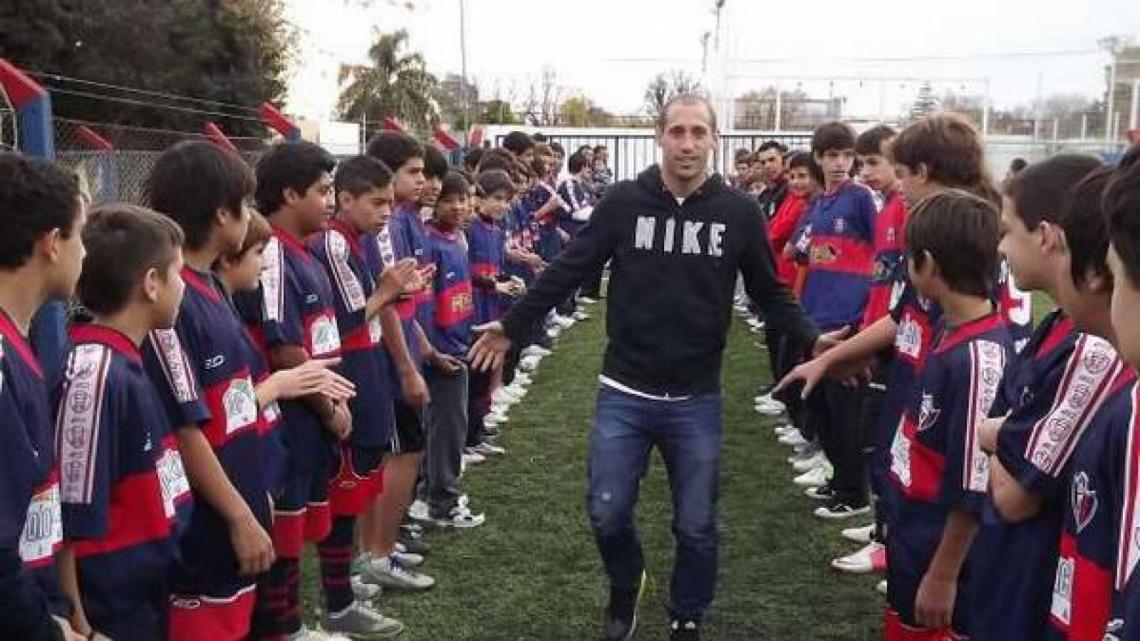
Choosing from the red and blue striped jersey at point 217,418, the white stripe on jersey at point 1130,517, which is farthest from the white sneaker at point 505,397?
the white stripe on jersey at point 1130,517

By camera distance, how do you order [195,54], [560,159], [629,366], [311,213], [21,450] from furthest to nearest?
[195,54] < [560,159] < [629,366] < [311,213] < [21,450]

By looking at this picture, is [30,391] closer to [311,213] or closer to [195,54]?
[311,213]

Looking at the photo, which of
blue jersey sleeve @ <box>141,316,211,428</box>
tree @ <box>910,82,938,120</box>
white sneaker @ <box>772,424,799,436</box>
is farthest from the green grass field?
tree @ <box>910,82,938,120</box>

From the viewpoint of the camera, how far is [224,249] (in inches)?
120

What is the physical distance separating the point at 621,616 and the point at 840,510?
6.97 ft

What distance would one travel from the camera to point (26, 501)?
1937 mm

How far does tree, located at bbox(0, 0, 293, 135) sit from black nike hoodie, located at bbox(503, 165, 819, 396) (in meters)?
22.4

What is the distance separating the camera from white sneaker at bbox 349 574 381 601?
4.57m

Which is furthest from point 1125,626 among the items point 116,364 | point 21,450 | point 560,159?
point 560,159

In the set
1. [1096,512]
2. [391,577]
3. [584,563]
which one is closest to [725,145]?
[584,563]

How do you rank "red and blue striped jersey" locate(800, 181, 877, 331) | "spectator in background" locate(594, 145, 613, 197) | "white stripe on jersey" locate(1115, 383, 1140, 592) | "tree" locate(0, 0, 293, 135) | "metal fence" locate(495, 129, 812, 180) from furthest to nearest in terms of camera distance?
"tree" locate(0, 0, 293, 135) → "metal fence" locate(495, 129, 812, 180) → "spectator in background" locate(594, 145, 613, 197) → "red and blue striped jersey" locate(800, 181, 877, 331) → "white stripe on jersey" locate(1115, 383, 1140, 592)

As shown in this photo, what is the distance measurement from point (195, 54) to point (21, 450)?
111ft

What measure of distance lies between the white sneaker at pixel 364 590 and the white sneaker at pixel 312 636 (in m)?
0.45

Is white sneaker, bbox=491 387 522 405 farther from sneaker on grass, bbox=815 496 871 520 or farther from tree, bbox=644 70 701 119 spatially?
tree, bbox=644 70 701 119
